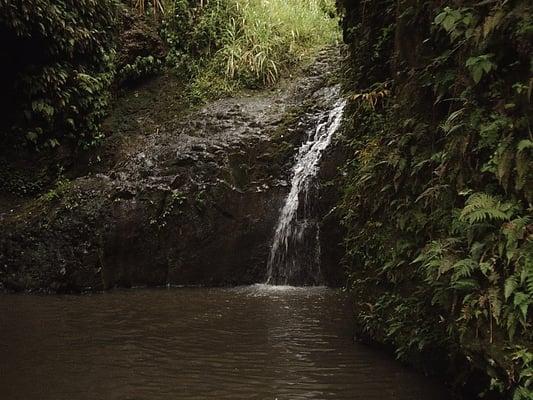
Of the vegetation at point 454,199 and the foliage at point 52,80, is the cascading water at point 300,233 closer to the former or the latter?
the vegetation at point 454,199

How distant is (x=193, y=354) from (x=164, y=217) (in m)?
4.79

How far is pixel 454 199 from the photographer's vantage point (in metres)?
4.06

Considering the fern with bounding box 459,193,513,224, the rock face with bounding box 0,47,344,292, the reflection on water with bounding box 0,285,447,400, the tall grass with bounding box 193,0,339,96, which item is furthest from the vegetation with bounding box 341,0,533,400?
the tall grass with bounding box 193,0,339,96

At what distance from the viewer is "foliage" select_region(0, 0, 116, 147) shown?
1049 cm

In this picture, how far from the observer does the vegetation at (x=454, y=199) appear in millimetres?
3389

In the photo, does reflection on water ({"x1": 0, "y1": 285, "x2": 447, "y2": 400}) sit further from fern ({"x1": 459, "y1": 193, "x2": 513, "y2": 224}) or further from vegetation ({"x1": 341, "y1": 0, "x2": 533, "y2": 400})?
fern ({"x1": 459, "y1": 193, "x2": 513, "y2": 224})

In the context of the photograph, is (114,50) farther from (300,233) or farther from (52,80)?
(300,233)

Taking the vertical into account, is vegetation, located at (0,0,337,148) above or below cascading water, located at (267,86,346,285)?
above

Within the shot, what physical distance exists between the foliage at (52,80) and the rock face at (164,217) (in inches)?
48.3

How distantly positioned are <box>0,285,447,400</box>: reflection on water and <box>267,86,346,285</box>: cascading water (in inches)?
64.4

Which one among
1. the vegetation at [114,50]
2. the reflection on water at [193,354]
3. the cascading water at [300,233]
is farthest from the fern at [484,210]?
the vegetation at [114,50]

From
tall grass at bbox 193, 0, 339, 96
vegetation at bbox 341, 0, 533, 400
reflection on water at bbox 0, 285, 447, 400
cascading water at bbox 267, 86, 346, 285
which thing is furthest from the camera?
tall grass at bbox 193, 0, 339, 96

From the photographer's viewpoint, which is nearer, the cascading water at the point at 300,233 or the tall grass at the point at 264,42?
the cascading water at the point at 300,233

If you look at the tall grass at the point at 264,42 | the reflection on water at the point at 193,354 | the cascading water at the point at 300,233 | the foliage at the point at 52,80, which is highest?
the tall grass at the point at 264,42
